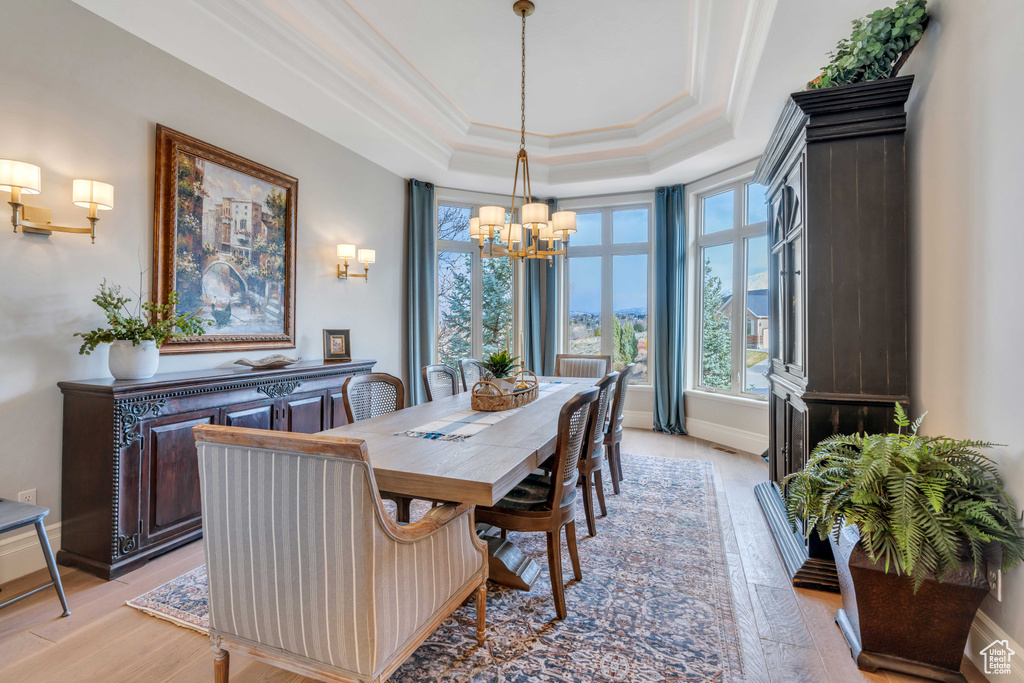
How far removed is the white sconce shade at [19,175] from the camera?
2059mm

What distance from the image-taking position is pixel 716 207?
5.24 metres

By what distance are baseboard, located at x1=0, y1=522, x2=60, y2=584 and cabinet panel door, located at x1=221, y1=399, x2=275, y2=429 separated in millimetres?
909

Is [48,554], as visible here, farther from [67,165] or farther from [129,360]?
[67,165]

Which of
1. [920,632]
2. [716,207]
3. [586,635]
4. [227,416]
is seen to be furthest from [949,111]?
[227,416]

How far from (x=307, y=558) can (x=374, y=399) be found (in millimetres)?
1543

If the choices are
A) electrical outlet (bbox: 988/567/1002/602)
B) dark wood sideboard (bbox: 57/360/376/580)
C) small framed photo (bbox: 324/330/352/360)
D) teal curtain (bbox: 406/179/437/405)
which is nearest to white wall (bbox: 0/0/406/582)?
dark wood sideboard (bbox: 57/360/376/580)

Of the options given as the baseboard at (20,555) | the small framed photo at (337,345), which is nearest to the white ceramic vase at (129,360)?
the baseboard at (20,555)

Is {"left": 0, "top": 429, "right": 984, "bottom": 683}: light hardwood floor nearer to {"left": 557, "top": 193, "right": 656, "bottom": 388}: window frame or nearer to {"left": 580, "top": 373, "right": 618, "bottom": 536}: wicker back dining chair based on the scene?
{"left": 580, "top": 373, "right": 618, "bottom": 536}: wicker back dining chair

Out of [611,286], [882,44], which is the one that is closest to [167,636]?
[882,44]

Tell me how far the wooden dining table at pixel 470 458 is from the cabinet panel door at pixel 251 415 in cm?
105

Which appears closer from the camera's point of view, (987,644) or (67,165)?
(987,644)

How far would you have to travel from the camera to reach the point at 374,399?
8.92ft

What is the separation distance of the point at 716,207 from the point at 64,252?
5549 mm

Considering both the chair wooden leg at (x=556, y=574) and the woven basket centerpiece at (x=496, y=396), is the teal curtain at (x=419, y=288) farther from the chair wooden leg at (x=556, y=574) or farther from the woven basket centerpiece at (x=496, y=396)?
the chair wooden leg at (x=556, y=574)
